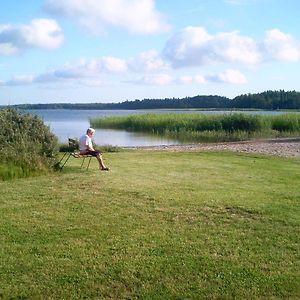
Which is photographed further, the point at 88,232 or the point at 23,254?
the point at 88,232

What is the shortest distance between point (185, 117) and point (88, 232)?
3919cm

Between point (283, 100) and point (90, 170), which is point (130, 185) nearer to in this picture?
point (90, 170)

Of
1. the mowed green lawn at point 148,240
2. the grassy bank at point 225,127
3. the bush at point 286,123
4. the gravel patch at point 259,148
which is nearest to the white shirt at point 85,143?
the mowed green lawn at point 148,240

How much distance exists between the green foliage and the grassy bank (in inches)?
936

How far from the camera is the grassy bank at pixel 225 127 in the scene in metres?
35.6

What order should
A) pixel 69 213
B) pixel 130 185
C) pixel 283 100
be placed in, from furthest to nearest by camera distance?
pixel 283 100, pixel 130 185, pixel 69 213

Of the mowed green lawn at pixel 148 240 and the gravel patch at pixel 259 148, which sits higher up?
the mowed green lawn at pixel 148 240

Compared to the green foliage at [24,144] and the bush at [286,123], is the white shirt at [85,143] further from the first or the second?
the bush at [286,123]

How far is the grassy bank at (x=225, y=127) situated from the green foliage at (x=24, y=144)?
23.8 m

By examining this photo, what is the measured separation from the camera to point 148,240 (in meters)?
5.72

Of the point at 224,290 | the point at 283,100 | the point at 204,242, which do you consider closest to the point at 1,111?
the point at 204,242

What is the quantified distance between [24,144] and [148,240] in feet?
18.7

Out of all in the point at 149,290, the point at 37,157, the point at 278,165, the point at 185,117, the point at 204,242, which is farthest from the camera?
the point at 185,117

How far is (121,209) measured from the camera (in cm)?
699
